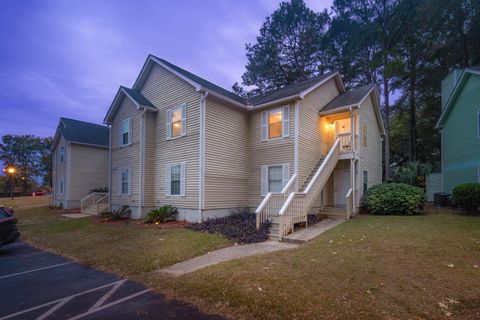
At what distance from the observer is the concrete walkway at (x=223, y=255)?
21.3ft

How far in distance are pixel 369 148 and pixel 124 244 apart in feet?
48.9

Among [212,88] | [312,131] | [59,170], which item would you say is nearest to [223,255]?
[312,131]

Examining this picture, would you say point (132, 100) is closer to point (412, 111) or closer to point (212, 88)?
point (212, 88)

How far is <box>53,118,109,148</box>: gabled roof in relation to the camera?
919 inches

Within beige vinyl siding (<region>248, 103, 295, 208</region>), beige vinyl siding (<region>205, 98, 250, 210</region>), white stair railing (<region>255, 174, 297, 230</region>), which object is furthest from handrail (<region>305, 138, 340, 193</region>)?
beige vinyl siding (<region>205, 98, 250, 210</region>)

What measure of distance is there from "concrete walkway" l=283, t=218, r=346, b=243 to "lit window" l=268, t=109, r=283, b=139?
16.1ft

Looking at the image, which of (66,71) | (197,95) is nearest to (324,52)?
(197,95)

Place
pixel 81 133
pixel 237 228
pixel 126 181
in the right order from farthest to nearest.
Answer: pixel 81 133 → pixel 126 181 → pixel 237 228

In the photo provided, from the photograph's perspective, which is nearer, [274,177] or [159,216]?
[159,216]

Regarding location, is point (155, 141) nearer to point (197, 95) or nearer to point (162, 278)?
point (197, 95)

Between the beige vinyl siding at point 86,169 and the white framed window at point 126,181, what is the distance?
9656mm

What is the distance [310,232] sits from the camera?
974 centimetres

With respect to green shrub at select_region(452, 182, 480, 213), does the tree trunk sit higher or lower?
higher

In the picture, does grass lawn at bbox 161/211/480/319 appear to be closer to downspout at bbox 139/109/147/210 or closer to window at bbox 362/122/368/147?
window at bbox 362/122/368/147
